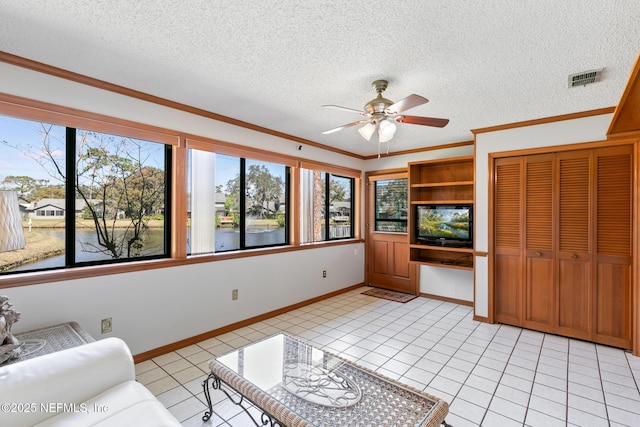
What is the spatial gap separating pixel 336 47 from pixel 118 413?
2350mm

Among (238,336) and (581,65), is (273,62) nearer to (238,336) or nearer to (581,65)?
(581,65)

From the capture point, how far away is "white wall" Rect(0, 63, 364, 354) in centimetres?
226

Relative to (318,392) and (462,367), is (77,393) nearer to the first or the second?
(318,392)

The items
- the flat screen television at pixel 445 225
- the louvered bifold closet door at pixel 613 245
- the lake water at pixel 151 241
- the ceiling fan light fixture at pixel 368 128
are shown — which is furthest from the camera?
the flat screen television at pixel 445 225

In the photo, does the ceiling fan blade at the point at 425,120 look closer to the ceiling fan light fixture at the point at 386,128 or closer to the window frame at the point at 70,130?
the ceiling fan light fixture at the point at 386,128

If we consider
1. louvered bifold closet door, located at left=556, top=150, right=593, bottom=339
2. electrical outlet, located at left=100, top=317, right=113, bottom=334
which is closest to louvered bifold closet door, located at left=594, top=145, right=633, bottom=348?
louvered bifold closet door, located at left=556, top=150, right=593, bottom=339

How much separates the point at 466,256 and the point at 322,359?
334 centimetres

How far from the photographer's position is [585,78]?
7.90 feet

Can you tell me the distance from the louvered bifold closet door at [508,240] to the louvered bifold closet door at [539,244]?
80 mm

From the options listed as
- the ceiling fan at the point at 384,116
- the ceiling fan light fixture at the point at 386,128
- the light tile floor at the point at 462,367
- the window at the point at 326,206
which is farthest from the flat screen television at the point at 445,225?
the ceiling fan light fixture at the point at 386,128

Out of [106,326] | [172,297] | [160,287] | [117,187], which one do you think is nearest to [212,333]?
[172,297]

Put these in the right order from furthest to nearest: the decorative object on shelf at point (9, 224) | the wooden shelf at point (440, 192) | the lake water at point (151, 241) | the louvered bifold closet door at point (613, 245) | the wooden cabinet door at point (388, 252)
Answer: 1. the wooden cabinet door at point (388, 252)
2. the wooden shelf at point (440, 192)
3. the louvered bifold closet door at point (613, 245)
4. the lake water at point (151, 241)
5. the decorative object on shelf at point (9, 224)

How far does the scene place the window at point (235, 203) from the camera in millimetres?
3250

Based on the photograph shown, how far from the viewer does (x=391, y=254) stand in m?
5.33
